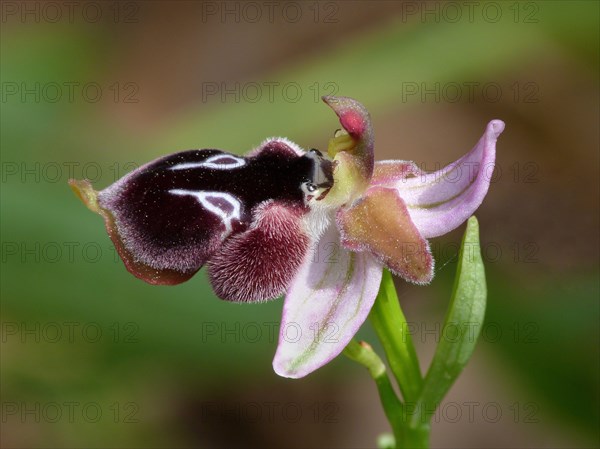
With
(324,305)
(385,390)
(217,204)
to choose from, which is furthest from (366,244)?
(385,390)

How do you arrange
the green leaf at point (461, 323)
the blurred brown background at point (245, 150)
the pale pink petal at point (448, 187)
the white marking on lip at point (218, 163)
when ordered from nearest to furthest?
the pale pink petal at point (448, 187), the white marking on lip at point (218, 163), the green leaf at point (461, 323), the blurred brown background at point (245, 150)

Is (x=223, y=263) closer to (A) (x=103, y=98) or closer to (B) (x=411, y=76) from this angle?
(B) (x=411, y=76)

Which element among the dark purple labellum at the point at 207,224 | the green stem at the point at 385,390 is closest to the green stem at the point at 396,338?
the green stem at the point at 385,390

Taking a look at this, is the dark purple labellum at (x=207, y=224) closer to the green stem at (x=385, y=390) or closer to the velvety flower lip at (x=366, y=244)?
the velvety flower lip at (x=366, y=244)

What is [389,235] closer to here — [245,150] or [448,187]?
[448,187]

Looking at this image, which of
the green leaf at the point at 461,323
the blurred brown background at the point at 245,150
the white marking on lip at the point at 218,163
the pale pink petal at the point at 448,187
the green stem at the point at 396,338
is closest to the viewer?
the pale pink petal at the point at 448,187

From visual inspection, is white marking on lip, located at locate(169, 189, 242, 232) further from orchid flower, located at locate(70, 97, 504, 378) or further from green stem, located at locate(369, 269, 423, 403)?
green stem, located at locate(369, 269, 423, 403)
